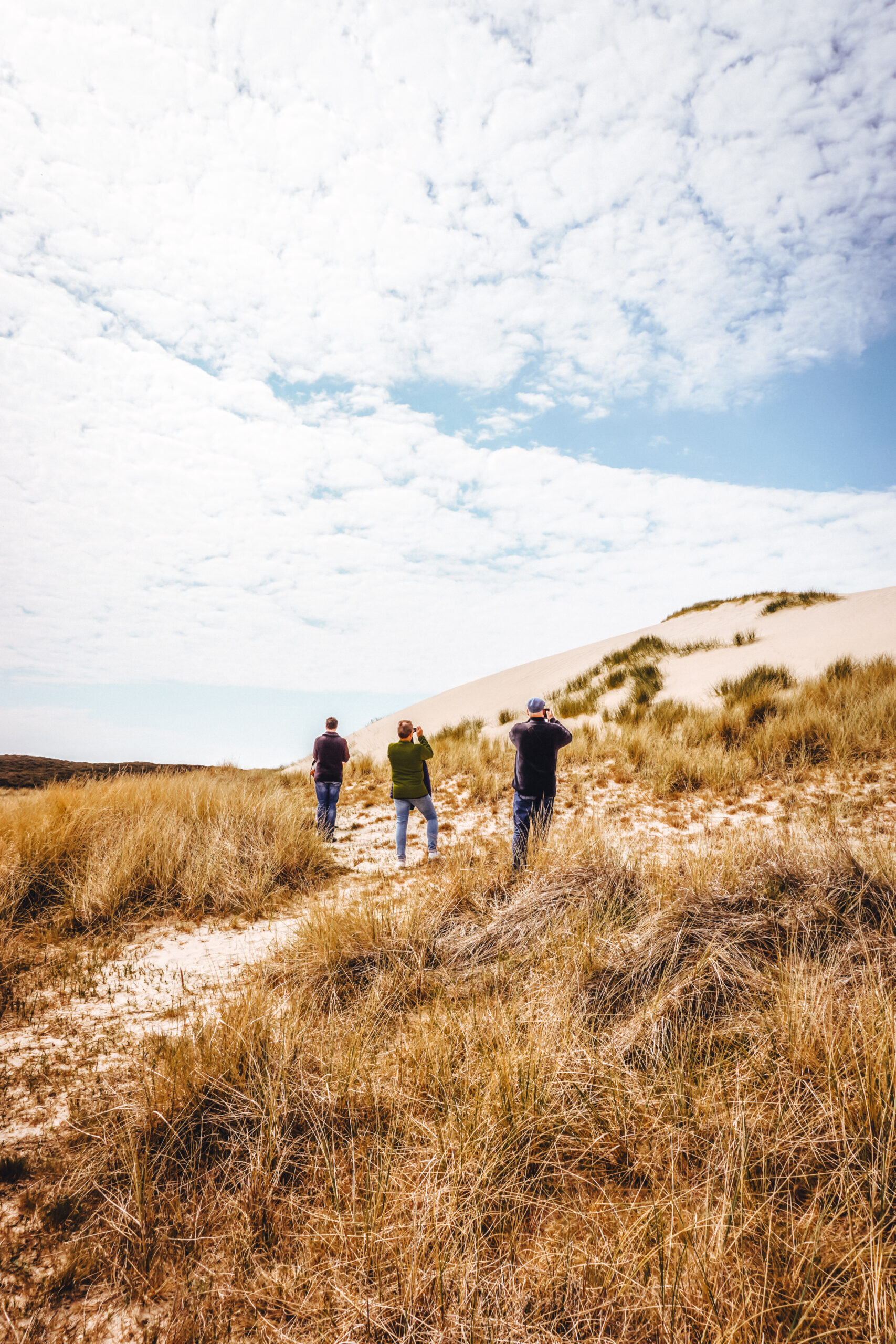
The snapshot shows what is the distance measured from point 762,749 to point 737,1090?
8.24 metres

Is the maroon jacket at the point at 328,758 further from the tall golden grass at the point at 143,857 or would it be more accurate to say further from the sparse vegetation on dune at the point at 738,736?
the sparse vegetation on dune at the point at 738,736

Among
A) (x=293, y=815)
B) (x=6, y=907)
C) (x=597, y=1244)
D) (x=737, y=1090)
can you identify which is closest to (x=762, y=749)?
(x=293, y=815)

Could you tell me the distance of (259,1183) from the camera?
2334 mm

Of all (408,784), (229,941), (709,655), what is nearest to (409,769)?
(408,784)

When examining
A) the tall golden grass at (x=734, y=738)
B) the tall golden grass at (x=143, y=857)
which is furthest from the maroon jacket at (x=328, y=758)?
the tall golden grass at (x=734, y=738)

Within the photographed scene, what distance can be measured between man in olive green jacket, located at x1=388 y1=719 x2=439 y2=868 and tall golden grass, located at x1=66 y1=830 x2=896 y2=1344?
12.1 feet

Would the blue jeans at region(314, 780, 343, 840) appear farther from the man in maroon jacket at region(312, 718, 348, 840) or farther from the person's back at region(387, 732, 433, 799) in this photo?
the person's back at region(387, 732, 433, 799)

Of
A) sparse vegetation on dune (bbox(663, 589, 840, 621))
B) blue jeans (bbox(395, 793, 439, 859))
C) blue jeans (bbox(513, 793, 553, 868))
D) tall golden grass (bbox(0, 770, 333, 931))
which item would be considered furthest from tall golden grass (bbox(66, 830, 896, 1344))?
sparse vegetation on dune (bbox(663, 589, 840, 621))

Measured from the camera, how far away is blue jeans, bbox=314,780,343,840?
29.1 feet

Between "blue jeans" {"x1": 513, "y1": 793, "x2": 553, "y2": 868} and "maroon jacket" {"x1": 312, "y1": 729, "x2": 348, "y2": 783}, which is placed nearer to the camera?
"blue jeans" {"x1": 513, "y1": 793, "x2": 553, "y2": 868}

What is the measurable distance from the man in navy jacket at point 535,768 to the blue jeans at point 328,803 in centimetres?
347

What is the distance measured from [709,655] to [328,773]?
13.3 meters

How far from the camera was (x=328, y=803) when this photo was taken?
8.93 metres

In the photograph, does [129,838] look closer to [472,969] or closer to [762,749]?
[472,969]
